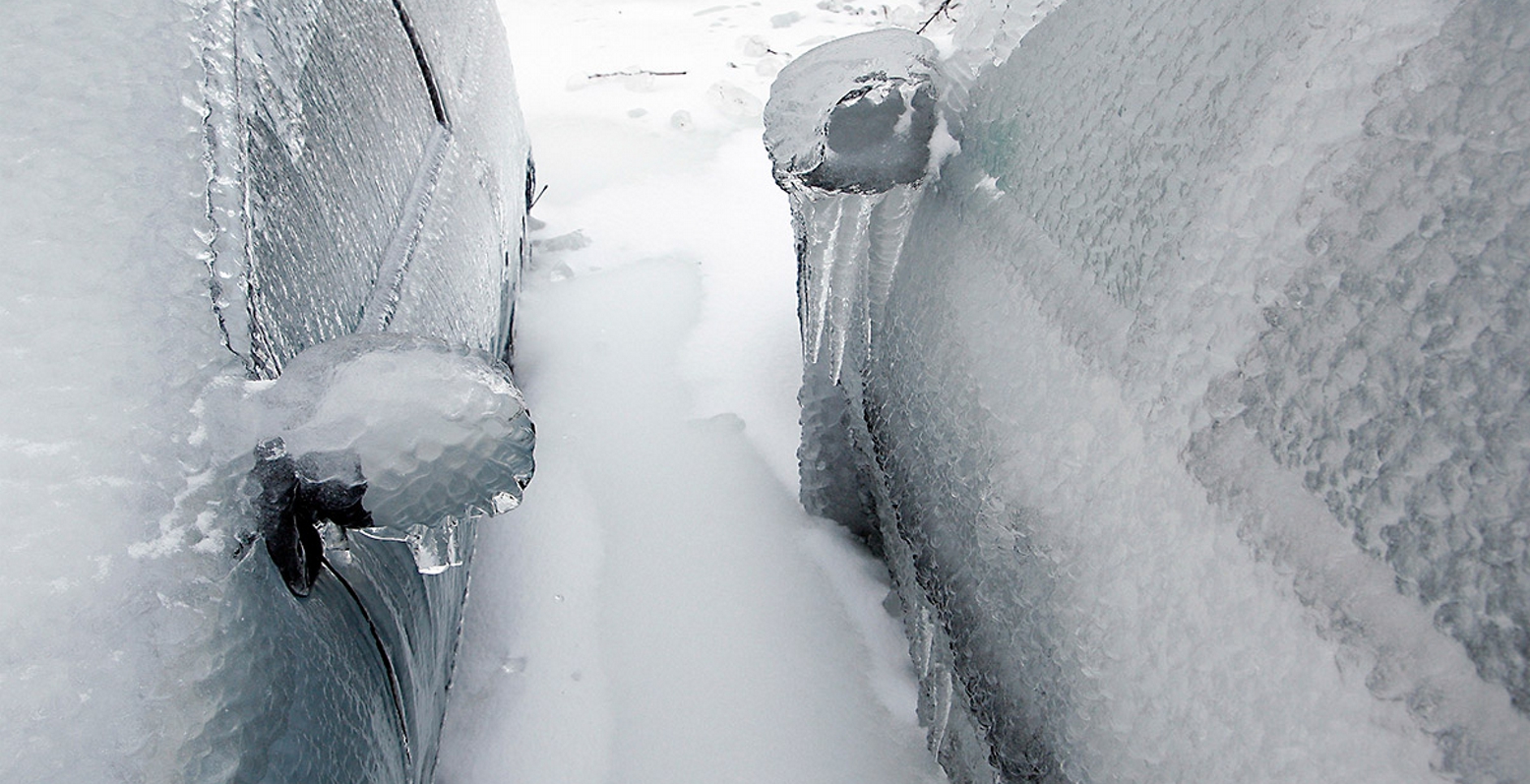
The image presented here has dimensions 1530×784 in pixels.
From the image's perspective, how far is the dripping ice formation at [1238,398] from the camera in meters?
0.58

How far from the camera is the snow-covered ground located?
1521mm

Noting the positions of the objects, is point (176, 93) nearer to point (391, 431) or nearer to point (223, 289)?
point (223, 289)

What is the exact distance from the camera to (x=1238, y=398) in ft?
2.38

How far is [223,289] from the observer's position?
823 millimetres

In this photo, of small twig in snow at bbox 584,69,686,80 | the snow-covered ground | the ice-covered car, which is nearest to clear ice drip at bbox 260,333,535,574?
the ice-covered car

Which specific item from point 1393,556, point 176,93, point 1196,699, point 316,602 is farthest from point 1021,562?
point 176,93

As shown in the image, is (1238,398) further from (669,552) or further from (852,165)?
(669,552)

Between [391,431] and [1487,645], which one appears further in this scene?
[391,431]

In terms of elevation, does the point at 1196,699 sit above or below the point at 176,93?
below

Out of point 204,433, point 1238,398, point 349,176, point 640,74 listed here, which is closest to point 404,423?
point 204,433

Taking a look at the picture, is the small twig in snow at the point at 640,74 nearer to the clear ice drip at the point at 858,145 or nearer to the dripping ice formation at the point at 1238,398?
the clear ice drip at the point at 858,145

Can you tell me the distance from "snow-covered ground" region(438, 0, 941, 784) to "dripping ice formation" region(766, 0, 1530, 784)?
477mm

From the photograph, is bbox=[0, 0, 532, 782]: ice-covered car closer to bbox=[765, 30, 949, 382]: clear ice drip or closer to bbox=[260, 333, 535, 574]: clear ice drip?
bbox=[260, 333, 535, 574]: clear ice drip

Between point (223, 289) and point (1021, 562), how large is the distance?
833 millimetres
